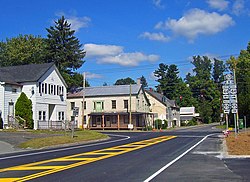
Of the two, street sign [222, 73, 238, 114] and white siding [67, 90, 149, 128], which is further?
white siding [67, 90, 149, 128]

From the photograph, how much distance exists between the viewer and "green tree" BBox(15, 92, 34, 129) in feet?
139

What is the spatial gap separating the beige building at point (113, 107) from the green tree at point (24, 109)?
20638 millimetres

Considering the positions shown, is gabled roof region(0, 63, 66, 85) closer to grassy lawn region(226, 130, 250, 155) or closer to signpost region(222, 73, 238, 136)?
signpost region(222, 73, 238, 136)

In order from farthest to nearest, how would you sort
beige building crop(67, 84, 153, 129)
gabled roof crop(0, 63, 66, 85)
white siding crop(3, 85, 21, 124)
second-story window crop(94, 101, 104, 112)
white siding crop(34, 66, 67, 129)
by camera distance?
second-story window crop(94, 101, 104, 112) < beige building crop(67, 84, 153, 129) < white siding crop(34, 66, 67, 129) < gabled roof crop(0, 63, 66, 85) < white siding crop(3, 85, 21, 124)

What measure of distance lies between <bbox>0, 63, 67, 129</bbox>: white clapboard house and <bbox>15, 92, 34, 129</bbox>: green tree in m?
0.54

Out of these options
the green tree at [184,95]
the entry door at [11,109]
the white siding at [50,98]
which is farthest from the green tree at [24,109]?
the green tree at [184,95]

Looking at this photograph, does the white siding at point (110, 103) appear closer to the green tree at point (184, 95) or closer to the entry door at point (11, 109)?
the entry door at point (11, 109)

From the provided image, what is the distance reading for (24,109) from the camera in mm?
42438

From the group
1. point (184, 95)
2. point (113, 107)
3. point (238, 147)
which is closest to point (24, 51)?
point (113, 107)

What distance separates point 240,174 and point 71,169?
227 inches

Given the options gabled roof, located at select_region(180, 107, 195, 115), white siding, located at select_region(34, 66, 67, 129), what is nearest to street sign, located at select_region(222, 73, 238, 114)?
white siding, located at select_region(34, 66, 67, 129)

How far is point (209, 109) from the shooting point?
117875 mm

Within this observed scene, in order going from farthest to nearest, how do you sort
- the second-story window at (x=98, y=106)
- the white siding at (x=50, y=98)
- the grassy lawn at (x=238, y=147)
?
the second-story window at (x=98, y=106), the white siding at (x=50, y=98), the grassy lawn at (x=238, y=147)

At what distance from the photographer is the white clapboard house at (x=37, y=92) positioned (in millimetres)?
41312
